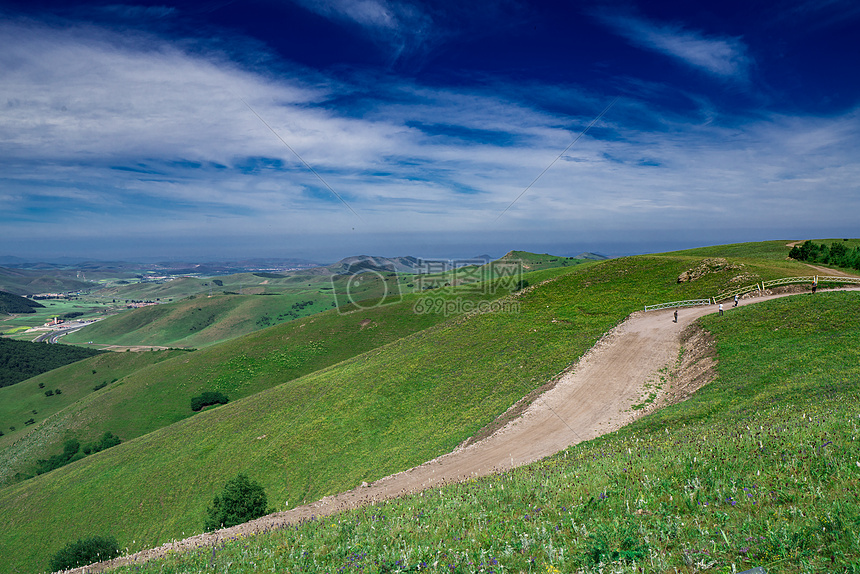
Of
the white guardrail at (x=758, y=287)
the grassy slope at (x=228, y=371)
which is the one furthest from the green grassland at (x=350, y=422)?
the grassy slope at (x=228, y=371)

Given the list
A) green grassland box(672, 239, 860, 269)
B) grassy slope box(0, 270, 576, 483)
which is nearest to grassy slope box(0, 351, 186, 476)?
grassy slope box(0, 270, 576, 483)

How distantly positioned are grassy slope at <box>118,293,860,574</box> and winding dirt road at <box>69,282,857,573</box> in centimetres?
516

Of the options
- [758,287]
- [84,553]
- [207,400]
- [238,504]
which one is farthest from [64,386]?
[758,287]

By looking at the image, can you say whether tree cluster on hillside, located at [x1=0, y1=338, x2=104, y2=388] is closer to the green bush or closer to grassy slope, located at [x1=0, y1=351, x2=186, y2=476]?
grassy slope, located at [x1=0, y1=351, x2=186, y2=476]

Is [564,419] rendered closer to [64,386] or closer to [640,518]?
[640,518]

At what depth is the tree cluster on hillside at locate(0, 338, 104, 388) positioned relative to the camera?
159 metres

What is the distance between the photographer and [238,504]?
23.7 metres

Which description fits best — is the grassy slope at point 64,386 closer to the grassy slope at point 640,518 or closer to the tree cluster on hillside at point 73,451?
the tree cluster on hillside at point 73,451

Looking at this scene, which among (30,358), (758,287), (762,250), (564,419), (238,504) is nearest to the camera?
(238,504)

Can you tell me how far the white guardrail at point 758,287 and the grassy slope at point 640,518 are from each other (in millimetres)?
30723

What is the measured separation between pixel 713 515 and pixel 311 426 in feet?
115

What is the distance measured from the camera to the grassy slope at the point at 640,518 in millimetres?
5379

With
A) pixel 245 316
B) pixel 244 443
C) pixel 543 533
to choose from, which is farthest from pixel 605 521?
pixel 245 316

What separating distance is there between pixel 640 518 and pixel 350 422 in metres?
31.0
